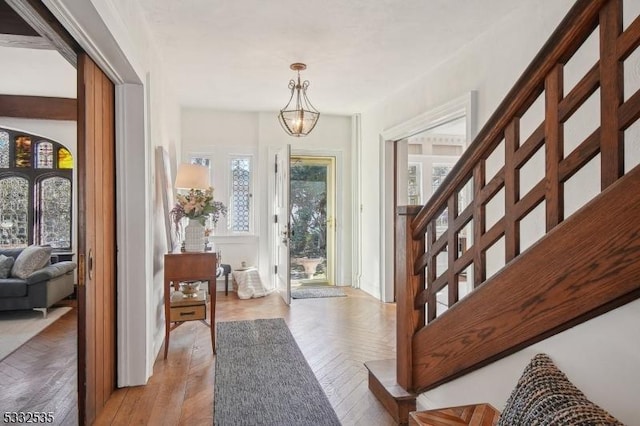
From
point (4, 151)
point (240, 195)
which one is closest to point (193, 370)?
point (240, 195)

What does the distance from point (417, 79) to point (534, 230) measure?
229 cm

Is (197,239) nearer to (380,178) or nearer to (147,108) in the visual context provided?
(147,108)

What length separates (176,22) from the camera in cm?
299

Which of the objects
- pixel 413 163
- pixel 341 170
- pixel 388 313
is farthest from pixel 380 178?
pixel 413 163

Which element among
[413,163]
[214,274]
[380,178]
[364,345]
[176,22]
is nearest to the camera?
[176,22]

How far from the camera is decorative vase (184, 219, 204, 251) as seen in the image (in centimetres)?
345

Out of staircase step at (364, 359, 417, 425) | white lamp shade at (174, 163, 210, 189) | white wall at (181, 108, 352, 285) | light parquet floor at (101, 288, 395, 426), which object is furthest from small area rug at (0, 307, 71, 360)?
→ staircase step at (364, 359, 417, 425)

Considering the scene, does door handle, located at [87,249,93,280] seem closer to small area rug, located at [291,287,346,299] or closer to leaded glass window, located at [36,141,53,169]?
small area rug, located at [291,287,346,299]

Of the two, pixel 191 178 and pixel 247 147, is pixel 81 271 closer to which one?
pixel 191 178

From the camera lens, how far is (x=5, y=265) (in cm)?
451

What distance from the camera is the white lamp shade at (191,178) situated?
370 cm

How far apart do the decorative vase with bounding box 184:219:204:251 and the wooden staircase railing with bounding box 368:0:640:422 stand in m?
1.99

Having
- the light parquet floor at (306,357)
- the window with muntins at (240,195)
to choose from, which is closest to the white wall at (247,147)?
the window with muntins at (240,195)

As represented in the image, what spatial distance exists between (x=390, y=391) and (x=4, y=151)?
20.5 ft
